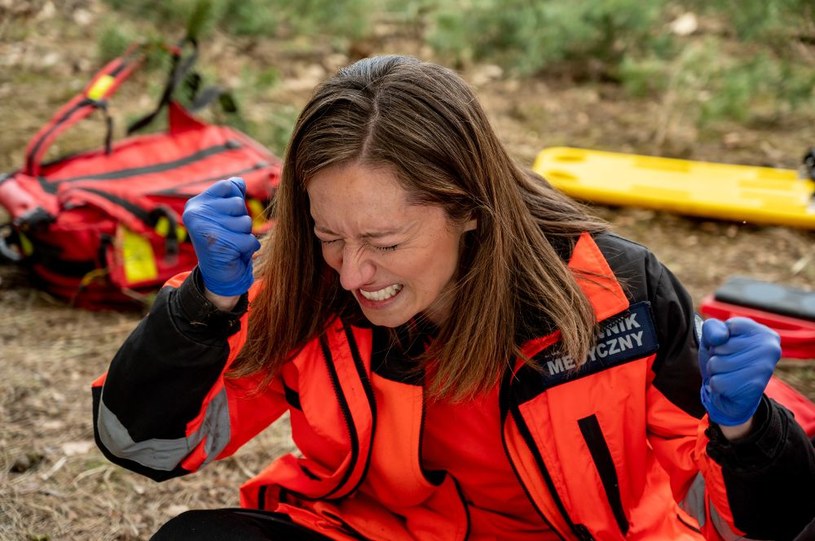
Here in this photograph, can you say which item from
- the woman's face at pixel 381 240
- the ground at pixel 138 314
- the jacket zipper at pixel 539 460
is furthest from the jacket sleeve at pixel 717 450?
the ground at pixel 138 314

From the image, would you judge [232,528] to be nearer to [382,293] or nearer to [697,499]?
[382,293]

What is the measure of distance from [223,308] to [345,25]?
5.00 m

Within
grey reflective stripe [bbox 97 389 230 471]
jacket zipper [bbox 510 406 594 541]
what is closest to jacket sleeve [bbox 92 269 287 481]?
grey reflective stripe [bbox 97 389 230 471]

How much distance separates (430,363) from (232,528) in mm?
506

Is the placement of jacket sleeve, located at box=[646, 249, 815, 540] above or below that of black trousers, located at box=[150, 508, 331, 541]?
above

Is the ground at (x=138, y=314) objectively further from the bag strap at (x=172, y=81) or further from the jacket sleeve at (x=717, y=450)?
the jacket sleeve at (x=717, y=450)

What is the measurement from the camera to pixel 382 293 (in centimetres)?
169

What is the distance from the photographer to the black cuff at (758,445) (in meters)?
1.46

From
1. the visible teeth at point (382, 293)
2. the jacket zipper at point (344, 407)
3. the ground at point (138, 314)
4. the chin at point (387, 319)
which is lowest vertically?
the ground at point (138, 314)

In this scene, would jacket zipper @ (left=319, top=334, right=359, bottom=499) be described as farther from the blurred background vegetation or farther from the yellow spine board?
the blurred background vegetation

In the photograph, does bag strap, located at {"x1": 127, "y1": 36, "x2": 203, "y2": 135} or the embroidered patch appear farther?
bag strap, located at {"x1": 127, "y1": 36, "x2": 203, "y2": 135}

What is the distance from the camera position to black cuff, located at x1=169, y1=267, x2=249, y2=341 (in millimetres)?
1586

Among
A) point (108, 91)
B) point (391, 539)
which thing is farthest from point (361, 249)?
point (108, 91)

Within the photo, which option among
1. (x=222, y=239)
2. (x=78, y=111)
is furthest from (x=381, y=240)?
(x=78, y=111)
